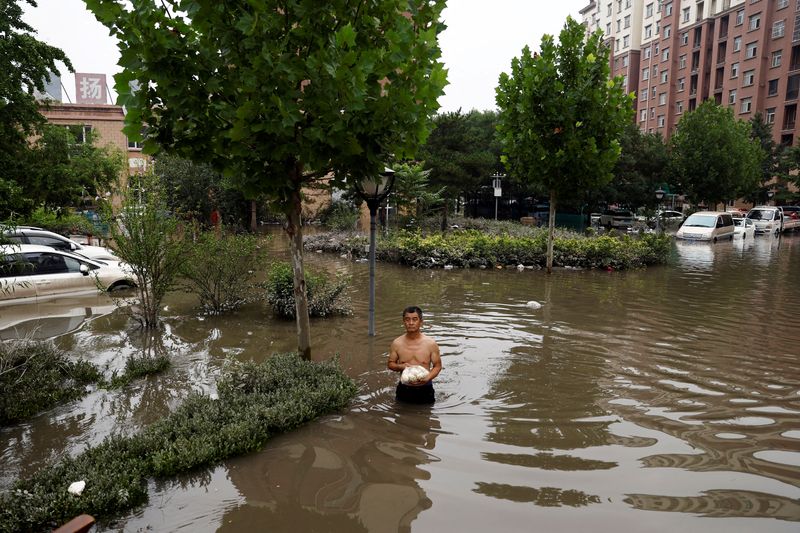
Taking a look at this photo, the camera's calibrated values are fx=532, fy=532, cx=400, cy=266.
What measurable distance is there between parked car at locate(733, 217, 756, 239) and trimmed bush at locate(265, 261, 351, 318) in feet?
93.3

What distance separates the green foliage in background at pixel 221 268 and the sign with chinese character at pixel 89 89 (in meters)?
32.5

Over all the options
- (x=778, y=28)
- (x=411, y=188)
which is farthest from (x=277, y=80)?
(x=778, y=28)

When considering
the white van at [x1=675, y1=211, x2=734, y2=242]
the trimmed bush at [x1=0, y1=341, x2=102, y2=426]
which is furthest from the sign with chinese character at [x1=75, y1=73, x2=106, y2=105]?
the white van at [x1=675, y1=211, x2=734, y2=242]

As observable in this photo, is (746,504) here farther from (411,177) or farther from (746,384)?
(411,177)

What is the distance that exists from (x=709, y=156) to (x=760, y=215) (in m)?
5.17

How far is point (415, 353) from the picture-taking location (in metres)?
5.56

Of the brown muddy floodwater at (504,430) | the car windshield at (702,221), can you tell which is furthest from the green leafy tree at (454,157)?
the brown muddy floodwater at (504,430)

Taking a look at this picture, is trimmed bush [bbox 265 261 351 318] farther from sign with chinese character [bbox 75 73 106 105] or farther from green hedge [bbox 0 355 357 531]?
sign with chinese character [bbox 75 73 106 105]

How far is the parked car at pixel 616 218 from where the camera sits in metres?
39.8

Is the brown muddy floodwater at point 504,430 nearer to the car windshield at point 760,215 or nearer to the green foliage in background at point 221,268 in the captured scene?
the green foliage in background at point 221,268

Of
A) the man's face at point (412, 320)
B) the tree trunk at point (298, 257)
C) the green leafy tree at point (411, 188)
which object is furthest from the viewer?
the green leafy tree at point (411, 188)

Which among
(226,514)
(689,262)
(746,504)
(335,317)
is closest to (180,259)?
(335,317)

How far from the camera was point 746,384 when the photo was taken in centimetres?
654

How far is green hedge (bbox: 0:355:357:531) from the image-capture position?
3.57 m
